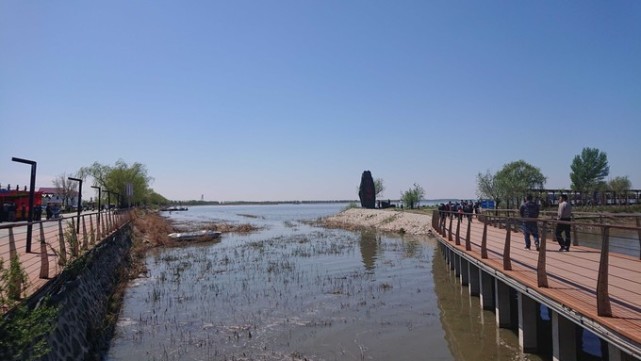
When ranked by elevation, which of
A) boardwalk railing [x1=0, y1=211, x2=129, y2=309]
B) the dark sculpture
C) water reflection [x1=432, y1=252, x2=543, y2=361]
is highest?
the dark sculpture

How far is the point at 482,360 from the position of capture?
902 cm

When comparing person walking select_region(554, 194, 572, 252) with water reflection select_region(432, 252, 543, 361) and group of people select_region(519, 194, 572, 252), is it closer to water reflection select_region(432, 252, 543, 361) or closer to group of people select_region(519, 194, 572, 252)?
group of people select_region(519, 194, 572, 252)

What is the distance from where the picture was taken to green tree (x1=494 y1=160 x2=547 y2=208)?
2586 inches

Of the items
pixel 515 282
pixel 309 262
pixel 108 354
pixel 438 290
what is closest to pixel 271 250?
pixel 309 262

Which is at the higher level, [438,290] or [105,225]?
[105,225]

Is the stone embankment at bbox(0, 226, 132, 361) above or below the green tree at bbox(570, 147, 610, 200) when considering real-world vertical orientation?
below

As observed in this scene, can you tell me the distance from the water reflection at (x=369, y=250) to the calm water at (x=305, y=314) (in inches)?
13.2

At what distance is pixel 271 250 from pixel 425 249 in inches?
363

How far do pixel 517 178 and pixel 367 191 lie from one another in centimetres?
2274

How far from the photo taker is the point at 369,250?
27.2 metres

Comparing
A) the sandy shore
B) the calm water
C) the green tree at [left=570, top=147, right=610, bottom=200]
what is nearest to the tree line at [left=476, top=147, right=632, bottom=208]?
the green tree at [left=570, top=147, right=610, bottom=200]

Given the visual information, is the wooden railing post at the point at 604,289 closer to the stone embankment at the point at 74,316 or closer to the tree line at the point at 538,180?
the stone embankment at the point at 74,316

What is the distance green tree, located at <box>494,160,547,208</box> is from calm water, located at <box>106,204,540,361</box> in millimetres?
48801

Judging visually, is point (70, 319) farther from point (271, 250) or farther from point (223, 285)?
point (271, 250)
